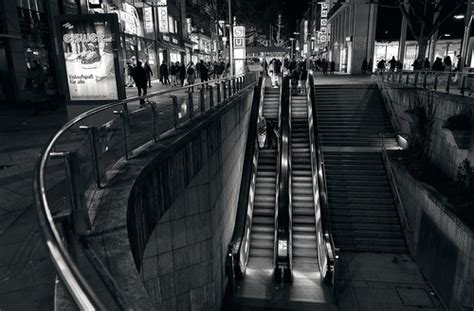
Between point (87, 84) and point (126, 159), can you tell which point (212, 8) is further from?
point (126, 159)

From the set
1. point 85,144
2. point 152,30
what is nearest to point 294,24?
point 152,30

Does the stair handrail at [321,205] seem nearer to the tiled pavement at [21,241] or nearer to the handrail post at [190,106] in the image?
the handrail post at [190,106]

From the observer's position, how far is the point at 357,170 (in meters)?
16.4

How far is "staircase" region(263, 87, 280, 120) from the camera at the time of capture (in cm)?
2073

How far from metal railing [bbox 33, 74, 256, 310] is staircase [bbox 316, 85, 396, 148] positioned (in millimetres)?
11120

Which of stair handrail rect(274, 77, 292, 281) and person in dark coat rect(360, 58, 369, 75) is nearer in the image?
stair handrail rect(274, 77, 292, 281)

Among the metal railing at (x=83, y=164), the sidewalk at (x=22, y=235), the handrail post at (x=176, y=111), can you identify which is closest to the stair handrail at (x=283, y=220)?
the metal railing at (x=83, y=164)

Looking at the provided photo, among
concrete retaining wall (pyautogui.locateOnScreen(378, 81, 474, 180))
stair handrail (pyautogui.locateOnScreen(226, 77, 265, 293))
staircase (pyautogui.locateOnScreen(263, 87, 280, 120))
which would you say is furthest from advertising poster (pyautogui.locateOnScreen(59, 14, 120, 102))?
staircase (pyautogui.locateOnScreen(263, 87, 280, 120))

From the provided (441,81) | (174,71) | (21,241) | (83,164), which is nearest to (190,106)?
(83,164)

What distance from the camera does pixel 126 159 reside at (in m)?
5.60

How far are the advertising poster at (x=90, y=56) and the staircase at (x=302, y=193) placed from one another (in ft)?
25.8

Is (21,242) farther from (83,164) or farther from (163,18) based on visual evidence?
(163,18)

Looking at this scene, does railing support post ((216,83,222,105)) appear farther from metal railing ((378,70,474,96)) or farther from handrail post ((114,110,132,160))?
metal railing ((378,70,474,96))

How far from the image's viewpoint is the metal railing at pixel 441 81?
12.1 meters
